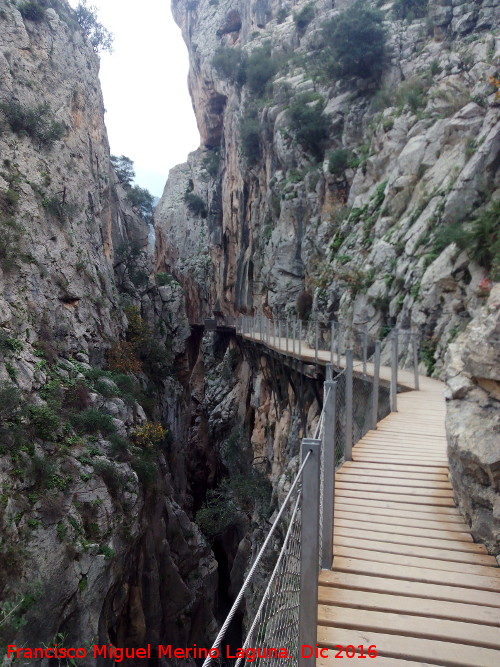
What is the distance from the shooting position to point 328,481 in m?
3.57

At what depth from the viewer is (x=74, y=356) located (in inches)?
509

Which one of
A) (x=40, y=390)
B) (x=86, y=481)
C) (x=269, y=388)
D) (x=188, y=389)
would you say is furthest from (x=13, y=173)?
(x=188, y=389)

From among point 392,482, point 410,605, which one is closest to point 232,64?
point 392,482

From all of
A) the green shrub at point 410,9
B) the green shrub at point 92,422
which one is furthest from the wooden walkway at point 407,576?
the green shrub at point 410,9

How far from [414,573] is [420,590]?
7.0 inches

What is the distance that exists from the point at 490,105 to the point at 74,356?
46.5 feet

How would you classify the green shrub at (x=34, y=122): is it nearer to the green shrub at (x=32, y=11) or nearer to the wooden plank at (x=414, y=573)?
the green shrub at (x=32, y=11)

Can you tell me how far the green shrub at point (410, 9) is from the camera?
75.2 ft

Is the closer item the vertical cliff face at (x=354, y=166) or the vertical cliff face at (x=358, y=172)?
the vertical cliff face at (x=358, y=172)

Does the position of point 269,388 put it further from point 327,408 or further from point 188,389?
point 327,408

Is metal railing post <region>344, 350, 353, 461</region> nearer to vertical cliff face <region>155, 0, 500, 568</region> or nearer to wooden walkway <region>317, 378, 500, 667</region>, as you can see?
wooden walkway <region>317, 378, 500, 667</region>

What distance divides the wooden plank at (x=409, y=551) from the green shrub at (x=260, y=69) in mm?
33416

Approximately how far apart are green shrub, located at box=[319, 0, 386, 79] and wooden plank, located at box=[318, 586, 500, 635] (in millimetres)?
25177

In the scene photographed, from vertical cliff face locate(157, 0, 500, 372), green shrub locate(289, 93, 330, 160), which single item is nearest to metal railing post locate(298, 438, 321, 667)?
vertical cliff face locate(157, 0, 500, 372)
